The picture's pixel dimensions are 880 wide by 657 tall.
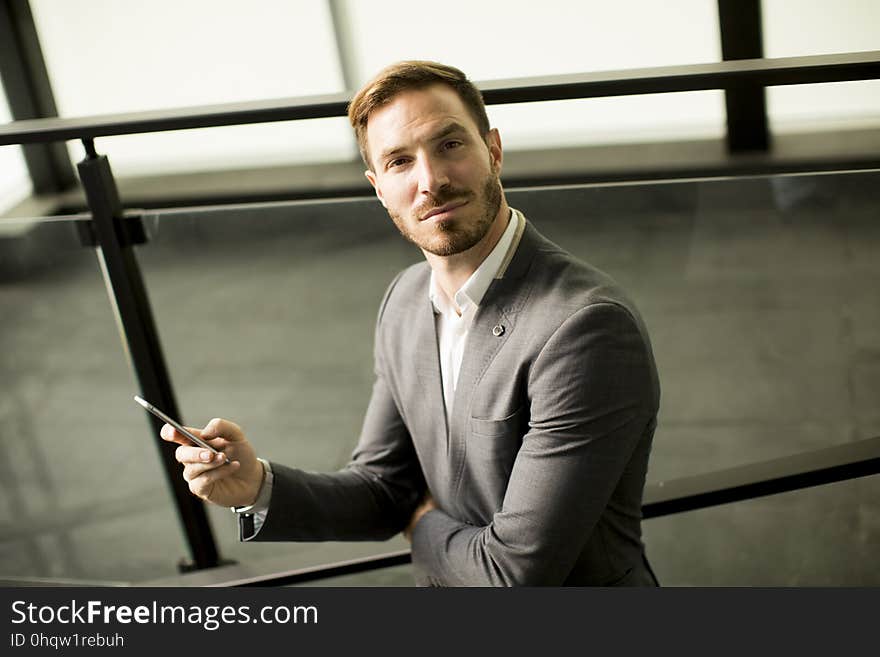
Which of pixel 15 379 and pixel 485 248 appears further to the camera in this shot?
pixel 15 379

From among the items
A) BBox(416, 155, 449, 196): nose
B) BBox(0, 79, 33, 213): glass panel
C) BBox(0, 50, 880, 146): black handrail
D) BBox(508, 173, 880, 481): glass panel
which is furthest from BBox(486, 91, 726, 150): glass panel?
BBox(416, 155, 449, 196): nose

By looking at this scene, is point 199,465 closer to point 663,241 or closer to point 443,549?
point 443,549

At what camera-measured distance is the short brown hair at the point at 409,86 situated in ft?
4.46

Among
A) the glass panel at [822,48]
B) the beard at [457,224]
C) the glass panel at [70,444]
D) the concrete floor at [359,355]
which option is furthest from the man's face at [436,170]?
the glass panel at [822,48]

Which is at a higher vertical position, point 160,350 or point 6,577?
point 160,350

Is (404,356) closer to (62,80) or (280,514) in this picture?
(280,514)

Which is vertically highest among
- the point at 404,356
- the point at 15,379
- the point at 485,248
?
the point at 485,248

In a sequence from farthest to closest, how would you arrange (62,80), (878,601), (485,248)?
(62,80) < (485,248) < (878,601)

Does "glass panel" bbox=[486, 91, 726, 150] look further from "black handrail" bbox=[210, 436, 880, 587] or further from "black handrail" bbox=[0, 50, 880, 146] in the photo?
"black handrail" bbox=[0, 50, 880, 146]

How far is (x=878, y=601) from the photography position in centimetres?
107

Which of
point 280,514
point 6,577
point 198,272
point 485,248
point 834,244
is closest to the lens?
point 485,248

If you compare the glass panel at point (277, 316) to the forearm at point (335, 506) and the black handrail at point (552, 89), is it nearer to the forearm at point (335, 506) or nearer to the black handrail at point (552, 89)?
the black handrail at point (552, 89)

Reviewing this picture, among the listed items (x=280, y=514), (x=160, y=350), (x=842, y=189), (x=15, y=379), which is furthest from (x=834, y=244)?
(x=15, y=379)

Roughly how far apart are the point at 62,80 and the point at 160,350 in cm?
316
